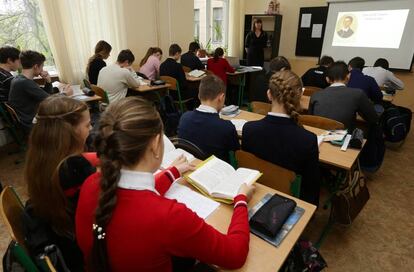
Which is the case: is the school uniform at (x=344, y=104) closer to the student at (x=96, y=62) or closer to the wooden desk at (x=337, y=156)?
the wooden desk at (x=337, y=156)

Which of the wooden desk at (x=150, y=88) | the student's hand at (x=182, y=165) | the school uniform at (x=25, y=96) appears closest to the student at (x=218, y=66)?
the wooden desk at (x=150, y=88)

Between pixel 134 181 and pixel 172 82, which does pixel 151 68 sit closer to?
pixel 172 82

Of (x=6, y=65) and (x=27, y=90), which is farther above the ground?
(x=6, y=65)

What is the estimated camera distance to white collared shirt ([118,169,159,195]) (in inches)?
30.0

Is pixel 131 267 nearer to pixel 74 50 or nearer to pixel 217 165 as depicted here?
pixel 217 165

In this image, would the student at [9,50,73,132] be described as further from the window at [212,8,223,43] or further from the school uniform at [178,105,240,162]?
the window at [212,8,223,43]

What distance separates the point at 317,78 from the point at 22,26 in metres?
4.40

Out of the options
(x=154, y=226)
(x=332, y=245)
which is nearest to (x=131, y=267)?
(x=154, y=226)

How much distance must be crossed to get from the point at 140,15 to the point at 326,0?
4.01 meters

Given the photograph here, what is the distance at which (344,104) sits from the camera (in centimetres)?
235

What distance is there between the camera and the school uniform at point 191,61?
198 inches

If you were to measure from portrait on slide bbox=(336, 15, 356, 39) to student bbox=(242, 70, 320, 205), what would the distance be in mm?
4959

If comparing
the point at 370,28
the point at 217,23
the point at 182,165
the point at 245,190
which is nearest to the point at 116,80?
the point at 182,165

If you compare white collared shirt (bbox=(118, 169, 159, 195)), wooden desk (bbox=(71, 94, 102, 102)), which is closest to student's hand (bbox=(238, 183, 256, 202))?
white collared shirt (bbox=(118, 169, 159, 195))
